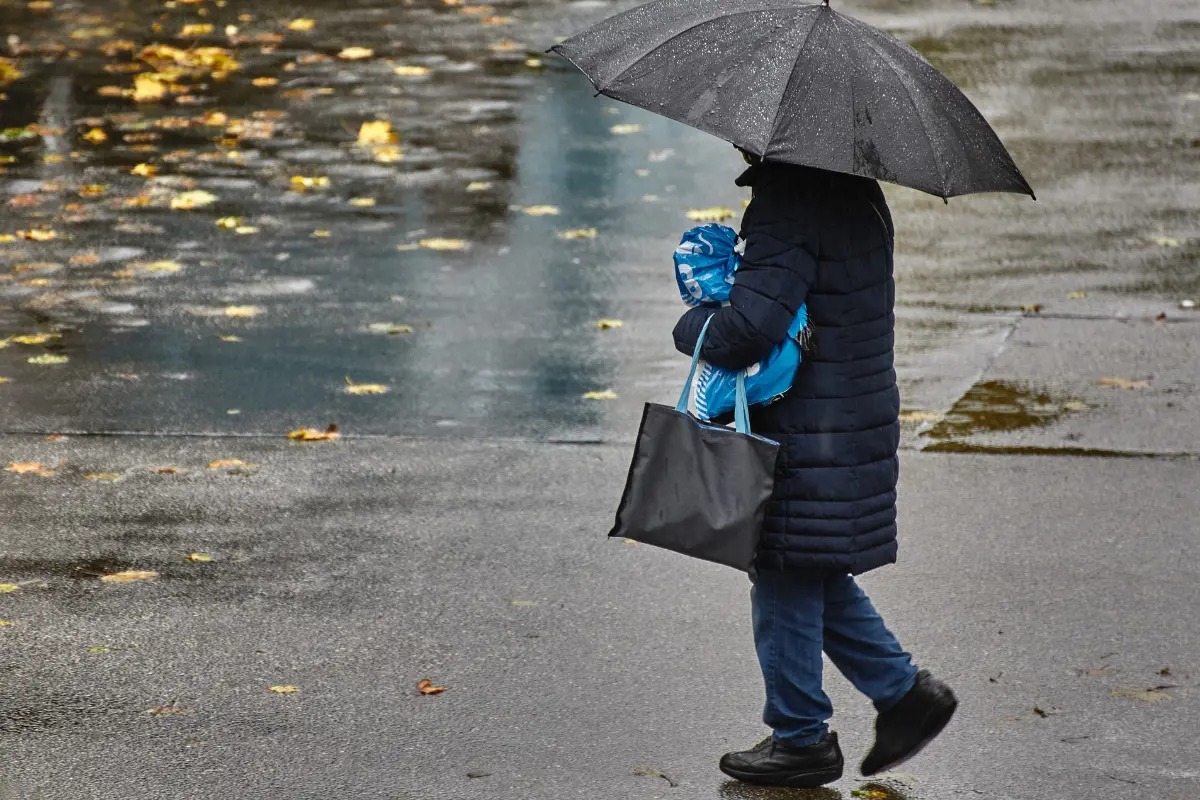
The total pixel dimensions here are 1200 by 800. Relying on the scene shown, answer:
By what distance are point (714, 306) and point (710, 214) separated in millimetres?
5877

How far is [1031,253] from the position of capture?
909cm

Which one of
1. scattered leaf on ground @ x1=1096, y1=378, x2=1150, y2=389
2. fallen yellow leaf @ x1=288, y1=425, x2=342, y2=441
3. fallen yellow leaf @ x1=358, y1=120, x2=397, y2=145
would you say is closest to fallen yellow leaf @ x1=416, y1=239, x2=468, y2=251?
fallen yellow leaf @ x1=358, y1=120, x2=397, y2=145

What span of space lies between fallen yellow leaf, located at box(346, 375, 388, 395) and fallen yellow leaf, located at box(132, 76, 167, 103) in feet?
19.7

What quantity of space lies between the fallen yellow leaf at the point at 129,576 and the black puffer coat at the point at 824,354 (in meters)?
2.28

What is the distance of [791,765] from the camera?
4168 millimetres

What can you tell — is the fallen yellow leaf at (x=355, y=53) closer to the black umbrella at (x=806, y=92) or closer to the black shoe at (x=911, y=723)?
the black umbrella at (x=806, y=92)

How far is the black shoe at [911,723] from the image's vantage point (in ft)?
13.8

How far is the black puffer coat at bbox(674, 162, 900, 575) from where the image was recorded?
3828 mm

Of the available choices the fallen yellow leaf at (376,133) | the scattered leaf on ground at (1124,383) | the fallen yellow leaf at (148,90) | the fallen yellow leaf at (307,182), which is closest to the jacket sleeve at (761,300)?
the scattered leaf on ground at (1124,383)

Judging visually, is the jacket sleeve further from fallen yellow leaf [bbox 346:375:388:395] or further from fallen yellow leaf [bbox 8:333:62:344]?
fallen yellow leaf [bbox 8:333:62:344]

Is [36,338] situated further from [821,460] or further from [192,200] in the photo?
[821,460]

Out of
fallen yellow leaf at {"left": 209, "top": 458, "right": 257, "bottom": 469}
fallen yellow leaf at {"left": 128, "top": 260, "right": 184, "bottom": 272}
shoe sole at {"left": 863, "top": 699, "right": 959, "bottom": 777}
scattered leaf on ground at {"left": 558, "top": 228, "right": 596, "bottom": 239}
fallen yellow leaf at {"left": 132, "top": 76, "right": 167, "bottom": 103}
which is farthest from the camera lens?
fallen yellow leaf at {"left": 132, "top": 76, "right": 167, "bottom": 103}

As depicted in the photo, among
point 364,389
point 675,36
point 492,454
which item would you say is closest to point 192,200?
point 364,389

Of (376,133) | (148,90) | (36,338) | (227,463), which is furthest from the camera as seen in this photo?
(148,90)
